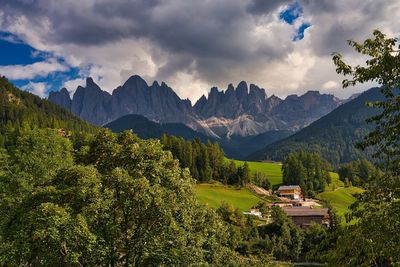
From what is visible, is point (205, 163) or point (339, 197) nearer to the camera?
point (339, 197)

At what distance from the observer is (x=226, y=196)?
115 metres

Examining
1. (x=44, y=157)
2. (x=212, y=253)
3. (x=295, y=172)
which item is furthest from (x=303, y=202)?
(x=212, y=253)

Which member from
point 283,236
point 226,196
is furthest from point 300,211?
point 283,236

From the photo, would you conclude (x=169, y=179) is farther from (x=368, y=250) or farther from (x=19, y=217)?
(x=368, y=250)

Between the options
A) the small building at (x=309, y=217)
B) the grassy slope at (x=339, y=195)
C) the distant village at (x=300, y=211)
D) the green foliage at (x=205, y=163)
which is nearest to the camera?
the small building at (x=309, y=217)

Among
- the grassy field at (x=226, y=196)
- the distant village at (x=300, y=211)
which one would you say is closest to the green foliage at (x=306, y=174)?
the distant village at (x=300, y=211)

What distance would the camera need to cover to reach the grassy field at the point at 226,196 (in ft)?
348

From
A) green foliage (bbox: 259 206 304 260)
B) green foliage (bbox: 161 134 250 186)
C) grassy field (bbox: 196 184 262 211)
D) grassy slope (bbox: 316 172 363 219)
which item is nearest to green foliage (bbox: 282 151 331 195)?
grassy slope (bbox: 316 172 363 219)

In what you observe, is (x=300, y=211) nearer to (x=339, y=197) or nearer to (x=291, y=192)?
(x=291, y=192)

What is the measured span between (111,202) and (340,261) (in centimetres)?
1211

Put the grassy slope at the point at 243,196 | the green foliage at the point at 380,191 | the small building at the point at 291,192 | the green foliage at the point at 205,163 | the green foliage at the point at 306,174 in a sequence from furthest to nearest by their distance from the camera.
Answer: the green foliage at the point at 306,174 → the green foliage at the point at 205,163 → the small building at the point at 291,192 → the grassy slope at the point at 243,196 → the green foliage at the point at 380,191

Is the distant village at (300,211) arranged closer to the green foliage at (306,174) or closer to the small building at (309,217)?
the small building at (309,217)

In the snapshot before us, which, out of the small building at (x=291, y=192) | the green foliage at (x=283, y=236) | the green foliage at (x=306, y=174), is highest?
the green foliage at (x=306, y=174)

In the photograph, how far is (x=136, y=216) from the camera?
21172mm
